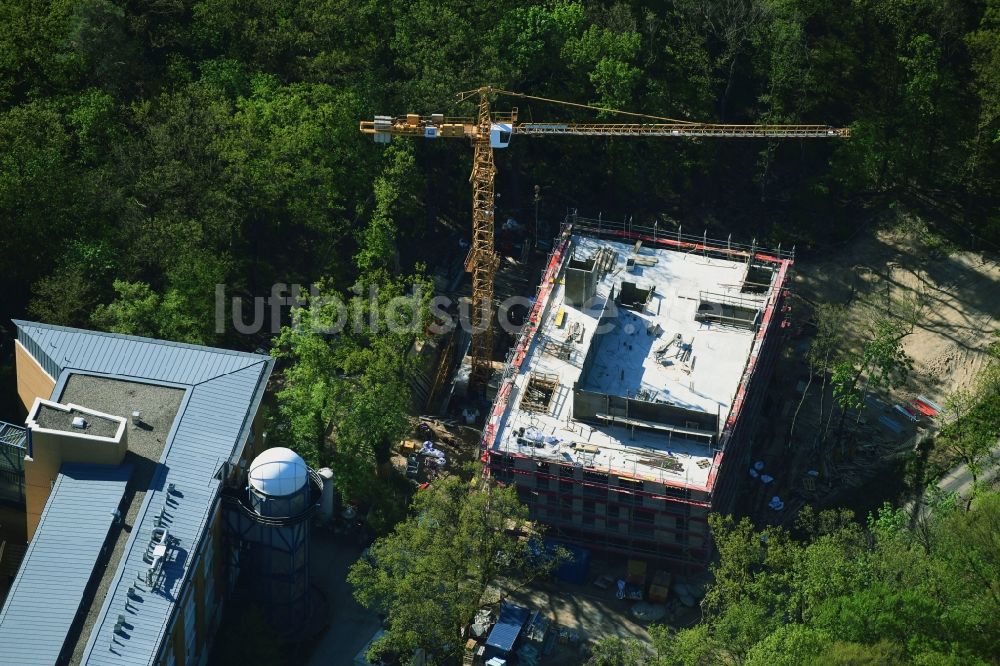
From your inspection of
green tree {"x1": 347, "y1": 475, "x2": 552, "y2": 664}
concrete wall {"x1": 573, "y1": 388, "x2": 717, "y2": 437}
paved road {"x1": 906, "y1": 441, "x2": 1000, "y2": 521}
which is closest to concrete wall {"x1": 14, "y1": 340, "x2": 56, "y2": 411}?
green tree {"x1": 347, "y1": 475, "x2": 552, "y2": 664}

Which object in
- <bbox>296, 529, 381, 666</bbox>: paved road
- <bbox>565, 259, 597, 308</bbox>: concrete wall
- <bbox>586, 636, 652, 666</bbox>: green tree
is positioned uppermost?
<bbox>565, 259, 597, 308</bbox>: concrete wall

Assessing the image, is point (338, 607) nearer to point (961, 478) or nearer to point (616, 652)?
point (616, 652)

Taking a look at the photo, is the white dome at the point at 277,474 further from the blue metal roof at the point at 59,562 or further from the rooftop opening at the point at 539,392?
the rooftop opening at the point at 539,392

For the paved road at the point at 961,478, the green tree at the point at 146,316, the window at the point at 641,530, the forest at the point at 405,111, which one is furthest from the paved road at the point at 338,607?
the paved road at the point at 961,478

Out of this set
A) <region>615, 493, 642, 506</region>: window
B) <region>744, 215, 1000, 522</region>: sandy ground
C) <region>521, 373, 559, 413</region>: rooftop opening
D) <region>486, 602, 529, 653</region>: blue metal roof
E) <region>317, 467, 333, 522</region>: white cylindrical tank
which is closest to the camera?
<region>486, 602, 529, 653</region>: blue metal roof

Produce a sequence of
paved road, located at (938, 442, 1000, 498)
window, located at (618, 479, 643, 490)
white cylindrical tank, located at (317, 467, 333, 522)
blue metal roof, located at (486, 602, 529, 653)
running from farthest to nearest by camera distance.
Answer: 1. paved road, located at (938, 442, 1000, 498)
2. window, located at (618, 479, 643, 490)
3. white cylindrical tank, located at (317, 467, 333, 522)
4. blue metal roof, located at (486, 602, 529, 653)

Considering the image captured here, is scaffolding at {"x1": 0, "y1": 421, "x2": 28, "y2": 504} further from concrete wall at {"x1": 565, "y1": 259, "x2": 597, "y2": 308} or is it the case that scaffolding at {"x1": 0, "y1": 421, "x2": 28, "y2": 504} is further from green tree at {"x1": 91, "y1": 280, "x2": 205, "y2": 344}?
concrete wall at {"x1": 565, "y1": 259, "x2": 597, "y2": 308}

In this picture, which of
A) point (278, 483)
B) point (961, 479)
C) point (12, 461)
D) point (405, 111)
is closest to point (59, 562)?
point (12, 461)
